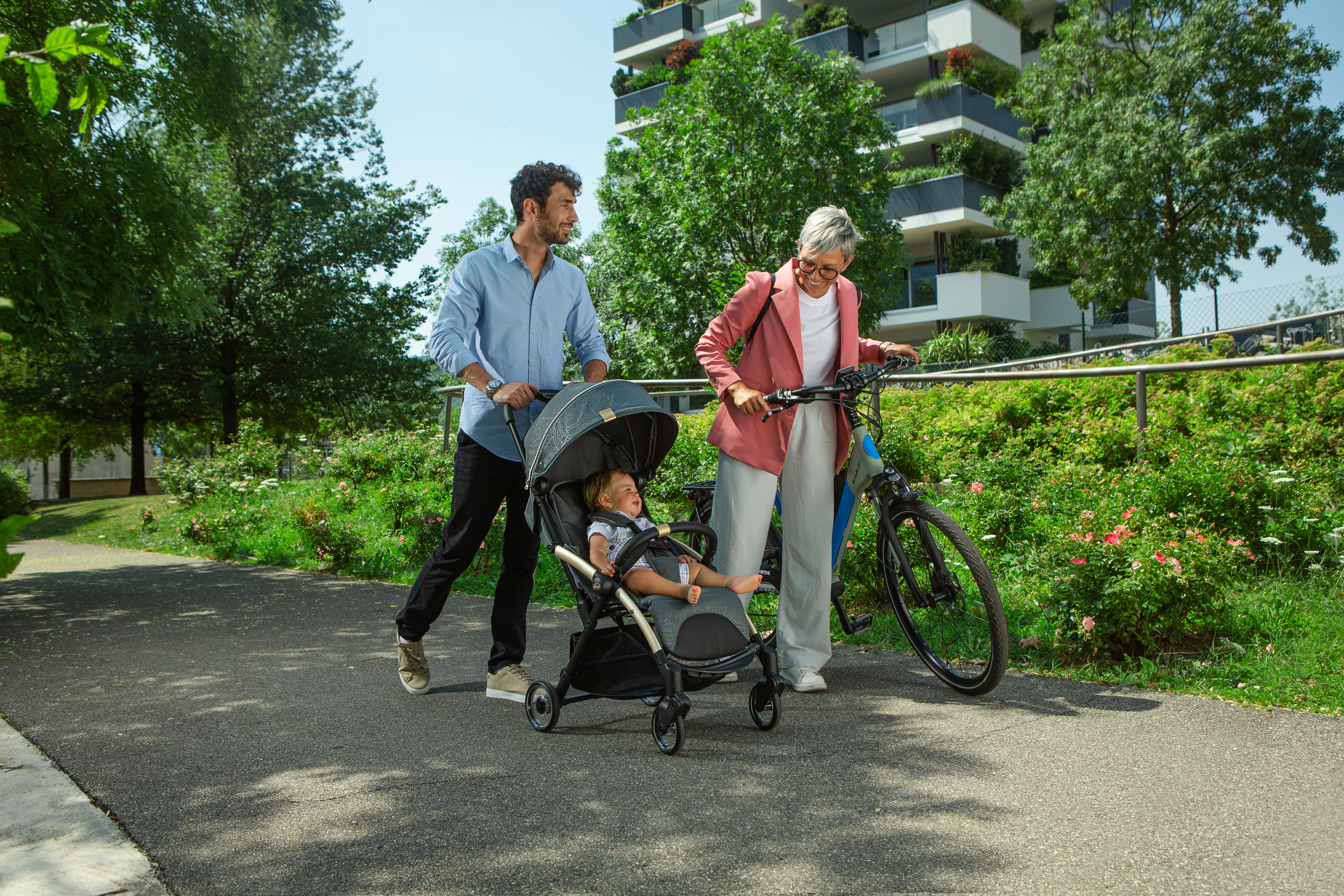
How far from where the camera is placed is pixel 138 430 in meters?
31.2

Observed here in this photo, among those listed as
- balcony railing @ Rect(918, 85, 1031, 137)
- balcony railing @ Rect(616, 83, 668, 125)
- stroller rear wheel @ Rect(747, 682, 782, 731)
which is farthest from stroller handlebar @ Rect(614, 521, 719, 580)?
balcony railing @ Rect(616, 83, 668, 125)

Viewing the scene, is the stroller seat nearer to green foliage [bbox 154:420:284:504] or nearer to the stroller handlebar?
the stroller handlebar

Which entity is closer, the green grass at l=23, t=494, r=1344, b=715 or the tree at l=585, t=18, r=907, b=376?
the green grass at l=23, t=494, r=1344, b=715

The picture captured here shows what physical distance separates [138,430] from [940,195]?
2731cm

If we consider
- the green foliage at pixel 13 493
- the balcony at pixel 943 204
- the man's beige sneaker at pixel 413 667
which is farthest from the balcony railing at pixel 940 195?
the man's beige sneaker at pixel 413 667

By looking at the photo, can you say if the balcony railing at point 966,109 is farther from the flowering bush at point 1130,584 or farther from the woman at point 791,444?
the woman at point 791,444

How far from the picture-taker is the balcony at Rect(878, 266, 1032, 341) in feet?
109

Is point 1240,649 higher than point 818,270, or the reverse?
point 818,270

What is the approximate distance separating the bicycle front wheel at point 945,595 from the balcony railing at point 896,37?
35609mm

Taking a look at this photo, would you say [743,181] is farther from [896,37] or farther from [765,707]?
[765,707]

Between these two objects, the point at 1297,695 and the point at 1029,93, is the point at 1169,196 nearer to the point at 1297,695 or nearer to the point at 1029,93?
the point at 1029,93

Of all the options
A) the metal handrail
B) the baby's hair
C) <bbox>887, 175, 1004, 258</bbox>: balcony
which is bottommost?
the baby's hair

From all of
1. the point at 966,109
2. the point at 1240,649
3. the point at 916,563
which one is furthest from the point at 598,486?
the point at 966,109

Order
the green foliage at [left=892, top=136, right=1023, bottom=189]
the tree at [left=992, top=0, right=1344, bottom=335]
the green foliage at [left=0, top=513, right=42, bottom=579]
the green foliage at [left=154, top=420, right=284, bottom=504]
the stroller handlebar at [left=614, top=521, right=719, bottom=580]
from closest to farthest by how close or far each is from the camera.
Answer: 1. the green foliage at [left=0, top=513, right=42, bottom=579]
2. the stroller handlebar at [left=614, top=521, right=719, bottom=580]
3. the green foliage at [left=154, top=420, right=284, bottom=504]
4. the tree at [left=992, top=0, right=1344, bottom=335]
5. the green foliage at [left=892, top=136, right=1023, bottom=189]
